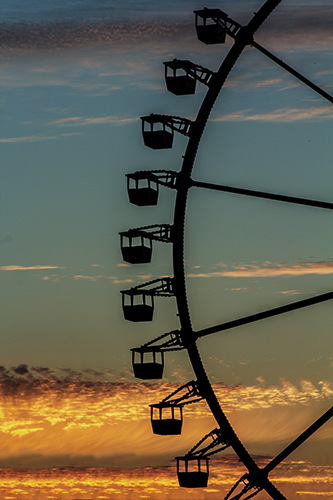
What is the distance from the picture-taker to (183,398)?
28.9 metres

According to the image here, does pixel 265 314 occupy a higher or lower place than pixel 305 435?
higher

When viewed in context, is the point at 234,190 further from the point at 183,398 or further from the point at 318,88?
the point at 183,398

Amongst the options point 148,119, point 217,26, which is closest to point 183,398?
point 148,119

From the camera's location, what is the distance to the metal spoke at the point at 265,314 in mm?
25234

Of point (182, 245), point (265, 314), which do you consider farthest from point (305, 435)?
point (182, 245)

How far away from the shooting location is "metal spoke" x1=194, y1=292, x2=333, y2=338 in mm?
25234

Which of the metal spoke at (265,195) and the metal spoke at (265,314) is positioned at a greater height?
the metal spoke at (265,195)

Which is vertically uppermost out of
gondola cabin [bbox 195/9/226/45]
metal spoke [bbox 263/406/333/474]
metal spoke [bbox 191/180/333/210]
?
gondola cabin [bbox 195/9/226/45]

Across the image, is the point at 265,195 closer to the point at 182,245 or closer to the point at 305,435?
the point at 182,245

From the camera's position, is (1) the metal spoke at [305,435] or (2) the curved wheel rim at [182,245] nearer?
(1) the metal spoke at [305,435]

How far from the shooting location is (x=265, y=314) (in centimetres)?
2622

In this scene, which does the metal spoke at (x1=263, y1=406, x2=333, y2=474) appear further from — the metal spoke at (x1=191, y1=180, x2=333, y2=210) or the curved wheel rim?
the metal spoke at (x1=191, y1=180, x2=333, y2=210)

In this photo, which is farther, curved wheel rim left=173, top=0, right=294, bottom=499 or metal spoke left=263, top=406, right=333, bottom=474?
curved wheel rim left=173, top=0, right=294, bottom=499

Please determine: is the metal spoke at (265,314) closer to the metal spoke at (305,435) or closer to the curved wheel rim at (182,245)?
the curved wheel rim at (182,245)
